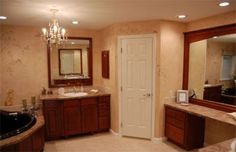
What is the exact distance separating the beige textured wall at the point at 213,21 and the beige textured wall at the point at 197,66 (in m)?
0.30

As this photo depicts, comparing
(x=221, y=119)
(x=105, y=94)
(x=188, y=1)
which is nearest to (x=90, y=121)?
(x=105, y=94)

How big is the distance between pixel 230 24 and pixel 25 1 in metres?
3.07

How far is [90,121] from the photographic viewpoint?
13.4 ft

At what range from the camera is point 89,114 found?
4066 mm

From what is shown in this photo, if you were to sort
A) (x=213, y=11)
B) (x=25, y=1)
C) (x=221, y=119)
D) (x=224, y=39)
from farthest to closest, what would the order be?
(x=224, y=39) < (x=213, y=11) < (x=221, y=119) < (x=25, y=1)

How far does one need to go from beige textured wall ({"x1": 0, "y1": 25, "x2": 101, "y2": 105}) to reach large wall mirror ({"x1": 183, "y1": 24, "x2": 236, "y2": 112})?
3.25 metres

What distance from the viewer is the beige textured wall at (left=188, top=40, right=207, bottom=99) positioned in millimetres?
3531

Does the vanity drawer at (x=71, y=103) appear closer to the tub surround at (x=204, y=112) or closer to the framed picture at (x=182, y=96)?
the tub surround at (x=204, y=112)

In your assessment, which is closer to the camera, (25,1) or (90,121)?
(25,1)

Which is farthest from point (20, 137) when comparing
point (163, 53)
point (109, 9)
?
point (163, 53)

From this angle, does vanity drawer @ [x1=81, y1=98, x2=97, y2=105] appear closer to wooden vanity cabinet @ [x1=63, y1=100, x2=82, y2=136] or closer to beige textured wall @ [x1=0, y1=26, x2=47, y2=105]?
wooden vanity cabinet @ [x1=63, y1=100, x2=82, y2=136]

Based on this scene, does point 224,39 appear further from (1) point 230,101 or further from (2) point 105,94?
(2) point 105,94

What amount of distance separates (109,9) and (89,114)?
7.67 feet

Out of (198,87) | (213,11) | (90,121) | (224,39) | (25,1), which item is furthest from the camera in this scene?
(90,121)
